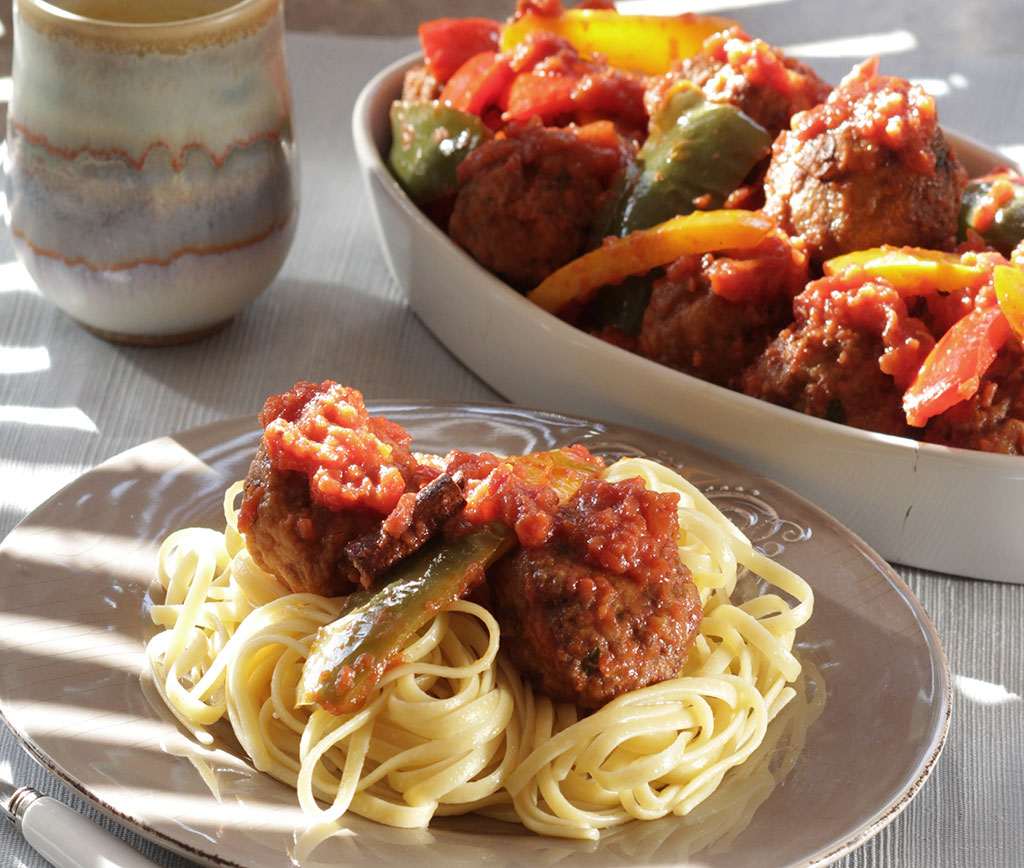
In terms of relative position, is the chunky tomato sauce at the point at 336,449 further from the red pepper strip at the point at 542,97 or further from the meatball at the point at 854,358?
the red pepper strip at the point at 542,97

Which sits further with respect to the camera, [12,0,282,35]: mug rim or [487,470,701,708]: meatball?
[12,0,282,35]: mug rim

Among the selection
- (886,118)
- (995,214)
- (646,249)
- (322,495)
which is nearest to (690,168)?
(646,249)

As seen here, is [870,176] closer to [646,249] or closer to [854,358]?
[854,358]

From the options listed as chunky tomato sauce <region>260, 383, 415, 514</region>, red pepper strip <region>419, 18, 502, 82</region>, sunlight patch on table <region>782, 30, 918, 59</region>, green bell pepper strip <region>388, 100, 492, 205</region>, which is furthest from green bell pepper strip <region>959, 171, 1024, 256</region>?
sunlight patch on table <region>782, 30, 918, 59</region>

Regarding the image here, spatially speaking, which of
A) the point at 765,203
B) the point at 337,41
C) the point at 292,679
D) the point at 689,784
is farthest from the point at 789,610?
the point at 337,41

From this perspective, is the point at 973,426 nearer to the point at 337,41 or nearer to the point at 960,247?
the point at 960,247

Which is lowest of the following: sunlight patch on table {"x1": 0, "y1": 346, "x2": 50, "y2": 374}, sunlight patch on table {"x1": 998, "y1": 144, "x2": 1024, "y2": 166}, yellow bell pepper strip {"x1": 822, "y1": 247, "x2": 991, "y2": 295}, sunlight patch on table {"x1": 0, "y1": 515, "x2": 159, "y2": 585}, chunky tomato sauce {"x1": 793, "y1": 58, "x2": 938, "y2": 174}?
sunlight patch on table {"x1": 0, "y1": 346, "x2": 50, "y2": 374}

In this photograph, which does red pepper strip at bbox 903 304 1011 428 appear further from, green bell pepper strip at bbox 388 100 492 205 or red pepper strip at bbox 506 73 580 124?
green bell pepper strip at bbox 388 100 492 205
